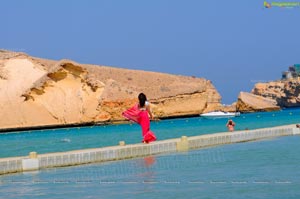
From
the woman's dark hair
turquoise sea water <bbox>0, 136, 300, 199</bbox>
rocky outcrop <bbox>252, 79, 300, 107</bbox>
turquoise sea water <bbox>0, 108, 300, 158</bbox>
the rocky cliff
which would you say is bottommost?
turquoise sea water <bbox>0, 136, 300, 199</bbox>

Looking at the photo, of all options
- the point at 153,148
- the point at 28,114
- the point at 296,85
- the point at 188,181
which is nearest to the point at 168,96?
the point at 28,114

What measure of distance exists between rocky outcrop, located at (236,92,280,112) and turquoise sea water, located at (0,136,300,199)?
124 m

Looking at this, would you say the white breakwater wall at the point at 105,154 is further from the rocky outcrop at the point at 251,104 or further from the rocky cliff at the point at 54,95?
the rocky outcrop at the point at 251,104

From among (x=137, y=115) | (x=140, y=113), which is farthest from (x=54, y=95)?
(x=140, y=113)

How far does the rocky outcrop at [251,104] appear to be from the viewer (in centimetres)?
14288

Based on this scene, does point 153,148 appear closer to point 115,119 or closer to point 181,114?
point 115,119

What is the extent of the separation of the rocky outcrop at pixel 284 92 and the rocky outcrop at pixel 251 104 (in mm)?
13410

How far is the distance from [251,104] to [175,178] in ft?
431

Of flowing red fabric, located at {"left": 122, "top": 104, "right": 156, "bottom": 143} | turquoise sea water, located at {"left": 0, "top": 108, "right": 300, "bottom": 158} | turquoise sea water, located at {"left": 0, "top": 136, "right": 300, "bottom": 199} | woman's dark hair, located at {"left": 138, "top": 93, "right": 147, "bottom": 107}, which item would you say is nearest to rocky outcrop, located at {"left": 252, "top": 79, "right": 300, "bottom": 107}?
turquoise sea water, located at {"left": 0, "top": 108, "right": 300, "bottom": 158}

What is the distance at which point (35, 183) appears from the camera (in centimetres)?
1443

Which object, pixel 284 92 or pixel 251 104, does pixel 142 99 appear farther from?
pixel 284 92

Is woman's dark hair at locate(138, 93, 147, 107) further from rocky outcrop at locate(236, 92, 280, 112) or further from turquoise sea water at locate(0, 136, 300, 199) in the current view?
rocky outcrop at locate(236, 92, 280, 112)

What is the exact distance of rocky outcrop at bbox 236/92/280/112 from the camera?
143m

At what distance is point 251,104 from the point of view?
143625mm
